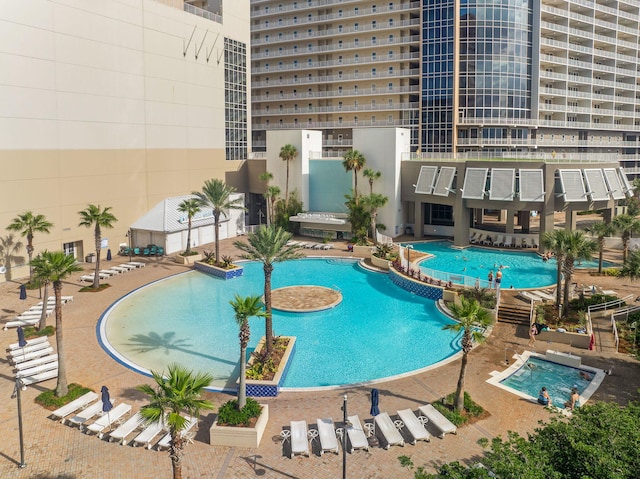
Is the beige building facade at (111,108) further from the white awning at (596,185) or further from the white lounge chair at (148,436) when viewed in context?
the white awning at (596,185)

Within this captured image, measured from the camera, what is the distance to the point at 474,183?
1735 inches

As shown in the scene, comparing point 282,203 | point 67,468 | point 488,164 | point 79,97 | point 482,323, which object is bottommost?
point 67,468

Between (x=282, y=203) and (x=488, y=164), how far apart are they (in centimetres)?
2064

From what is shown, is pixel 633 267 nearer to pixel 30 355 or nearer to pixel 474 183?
pixel 474 183

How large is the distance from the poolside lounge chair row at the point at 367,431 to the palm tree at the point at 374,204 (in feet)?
94.1

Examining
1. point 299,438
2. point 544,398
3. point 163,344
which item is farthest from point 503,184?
point 299,438

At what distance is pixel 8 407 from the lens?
741 inches

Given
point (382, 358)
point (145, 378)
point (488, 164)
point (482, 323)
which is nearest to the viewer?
point (482, 323)

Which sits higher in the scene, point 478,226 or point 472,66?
point 472,66

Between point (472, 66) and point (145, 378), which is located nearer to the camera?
point (145, 378)

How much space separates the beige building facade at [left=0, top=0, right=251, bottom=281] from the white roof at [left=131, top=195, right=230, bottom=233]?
29.9 inches

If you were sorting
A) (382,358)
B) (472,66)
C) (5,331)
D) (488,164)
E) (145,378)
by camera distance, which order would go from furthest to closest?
(472,66) < (488,164) < (5,331) < (382,358) < (145,378)

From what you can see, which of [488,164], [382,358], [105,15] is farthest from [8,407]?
[488,164]

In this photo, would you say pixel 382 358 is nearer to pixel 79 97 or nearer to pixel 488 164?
pixel 488 164
